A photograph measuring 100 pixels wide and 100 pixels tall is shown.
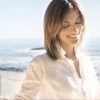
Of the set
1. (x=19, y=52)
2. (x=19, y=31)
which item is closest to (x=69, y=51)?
(x=19, y=31)

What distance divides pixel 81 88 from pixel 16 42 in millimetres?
1252

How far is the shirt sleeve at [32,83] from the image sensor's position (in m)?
0.81

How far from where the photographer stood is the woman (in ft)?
2.68

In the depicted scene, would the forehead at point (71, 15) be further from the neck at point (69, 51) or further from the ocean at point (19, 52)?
the ocean at point (19, 52)

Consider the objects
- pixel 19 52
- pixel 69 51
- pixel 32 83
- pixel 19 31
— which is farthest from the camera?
pixel 19 52

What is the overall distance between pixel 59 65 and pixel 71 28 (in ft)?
0.41

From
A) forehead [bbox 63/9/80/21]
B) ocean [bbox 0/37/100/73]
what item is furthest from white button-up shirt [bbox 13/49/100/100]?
ocean [bbox 0/37/100/73]

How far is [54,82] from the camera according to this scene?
2.80 feet

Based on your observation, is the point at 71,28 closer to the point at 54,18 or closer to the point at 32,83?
the point at 54,18

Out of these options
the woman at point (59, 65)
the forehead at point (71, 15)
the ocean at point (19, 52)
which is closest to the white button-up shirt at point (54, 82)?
the woman at point (59, 65)

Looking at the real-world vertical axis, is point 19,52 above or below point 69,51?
below

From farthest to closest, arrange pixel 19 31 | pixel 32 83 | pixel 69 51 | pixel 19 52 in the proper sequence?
pixel 19 52 → pixel 19 31 → pixel 69 51 → pixel 32 83

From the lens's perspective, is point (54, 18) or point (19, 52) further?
point (19, 52)

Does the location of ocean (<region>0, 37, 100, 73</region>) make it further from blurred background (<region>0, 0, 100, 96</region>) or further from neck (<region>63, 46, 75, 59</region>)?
neck (<region>63, 46, 75, 59</region>)
